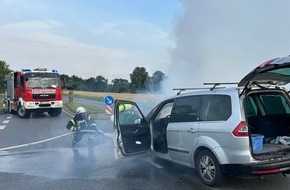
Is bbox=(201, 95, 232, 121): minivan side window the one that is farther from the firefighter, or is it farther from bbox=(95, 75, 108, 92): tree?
bbox=(95, 75, 108, 92): tree

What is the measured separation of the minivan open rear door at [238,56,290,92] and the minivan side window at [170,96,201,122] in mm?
843

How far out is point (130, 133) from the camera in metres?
6.64

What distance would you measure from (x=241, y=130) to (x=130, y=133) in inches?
93.6

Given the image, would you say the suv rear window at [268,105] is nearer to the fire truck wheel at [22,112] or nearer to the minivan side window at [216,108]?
the minivan side window at [216,108]

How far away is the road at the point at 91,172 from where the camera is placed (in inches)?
221

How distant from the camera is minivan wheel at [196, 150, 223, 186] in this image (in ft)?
17.3

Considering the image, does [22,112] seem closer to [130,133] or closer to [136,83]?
[136,83]

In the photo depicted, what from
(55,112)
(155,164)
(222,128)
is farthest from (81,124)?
(55,112)

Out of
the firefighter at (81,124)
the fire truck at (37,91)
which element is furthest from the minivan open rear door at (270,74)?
the fire truck at (37,91)

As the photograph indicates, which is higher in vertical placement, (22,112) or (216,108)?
(216,108)

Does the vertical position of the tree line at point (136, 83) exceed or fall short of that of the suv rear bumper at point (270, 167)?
it exceeds it

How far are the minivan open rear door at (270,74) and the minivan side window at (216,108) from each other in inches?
15.2

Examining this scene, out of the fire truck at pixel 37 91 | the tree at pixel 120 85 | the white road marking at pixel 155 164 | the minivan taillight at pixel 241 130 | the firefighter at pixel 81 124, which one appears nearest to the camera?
the minivan taillight at pixel 241 130

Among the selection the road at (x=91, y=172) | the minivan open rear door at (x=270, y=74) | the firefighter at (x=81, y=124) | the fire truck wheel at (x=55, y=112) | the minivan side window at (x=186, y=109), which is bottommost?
the road at (x=91, y=172)
